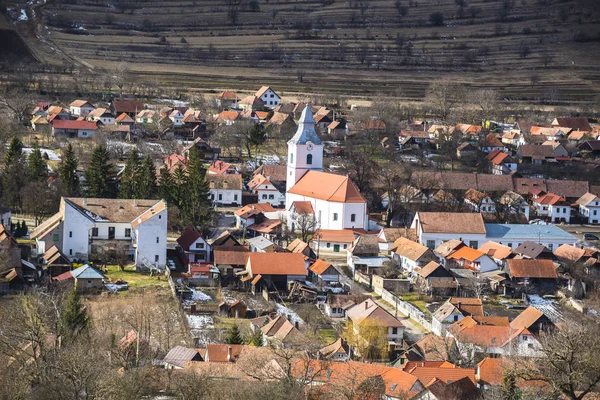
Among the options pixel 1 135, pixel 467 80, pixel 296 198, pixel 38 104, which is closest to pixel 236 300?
pixel 296 198

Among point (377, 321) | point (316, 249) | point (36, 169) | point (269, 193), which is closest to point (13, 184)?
point (36, 169)

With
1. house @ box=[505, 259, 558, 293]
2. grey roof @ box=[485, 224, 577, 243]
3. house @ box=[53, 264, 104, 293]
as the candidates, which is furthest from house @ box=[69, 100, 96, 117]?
house @ box=[505, 259, 558, 293]

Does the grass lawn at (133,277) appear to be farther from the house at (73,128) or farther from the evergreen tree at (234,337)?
the house at (73,128)

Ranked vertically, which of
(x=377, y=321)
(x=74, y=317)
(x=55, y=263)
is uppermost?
(x=55, y=263)

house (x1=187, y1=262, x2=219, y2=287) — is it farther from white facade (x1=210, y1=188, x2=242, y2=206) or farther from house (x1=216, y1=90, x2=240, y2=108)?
house (x1=216, y1=90, x2=240, y2=108)

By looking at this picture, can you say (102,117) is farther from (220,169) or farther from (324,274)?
(324,274)

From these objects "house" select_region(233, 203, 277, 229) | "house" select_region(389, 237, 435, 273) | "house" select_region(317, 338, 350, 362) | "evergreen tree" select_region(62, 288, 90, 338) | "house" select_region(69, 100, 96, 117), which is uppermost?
"house" select_region(69, 100, 96, 117)

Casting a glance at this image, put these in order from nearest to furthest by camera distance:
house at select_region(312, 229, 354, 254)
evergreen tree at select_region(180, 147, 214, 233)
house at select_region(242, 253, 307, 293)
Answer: house at select_region(242, 253, 307, 293) < evergreen tree at select_region(180, 147, 214, 233) < house at select_region(312, 229, 354, 254)
